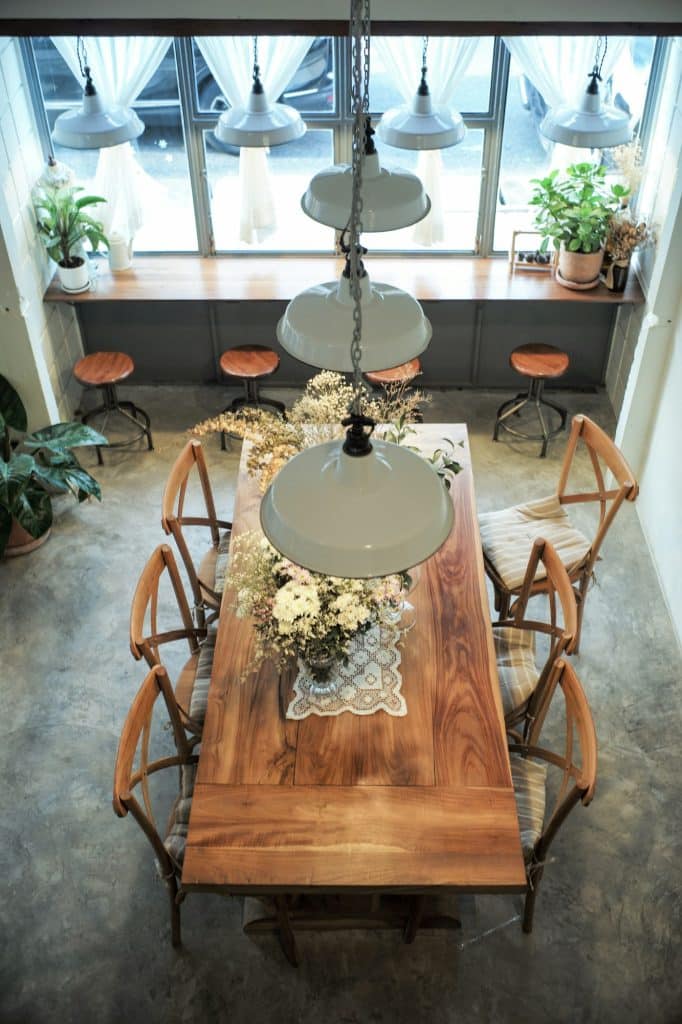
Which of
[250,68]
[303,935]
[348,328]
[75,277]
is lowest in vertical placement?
[303,935]

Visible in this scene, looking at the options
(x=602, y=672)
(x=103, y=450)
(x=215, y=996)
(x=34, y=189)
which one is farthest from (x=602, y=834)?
(x=34, y=189)

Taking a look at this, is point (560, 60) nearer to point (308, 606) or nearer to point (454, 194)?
point (454, 194)

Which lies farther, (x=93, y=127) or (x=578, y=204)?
(x=578, y=204)

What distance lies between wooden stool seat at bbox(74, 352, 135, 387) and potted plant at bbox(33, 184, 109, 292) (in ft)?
1.44

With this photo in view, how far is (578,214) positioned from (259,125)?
1941 mm

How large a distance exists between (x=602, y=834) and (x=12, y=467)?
325cm

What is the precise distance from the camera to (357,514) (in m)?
1.72

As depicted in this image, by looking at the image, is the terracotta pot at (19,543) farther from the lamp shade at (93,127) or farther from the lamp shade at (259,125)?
the lamp shade at (259,125)

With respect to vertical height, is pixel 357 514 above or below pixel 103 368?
above

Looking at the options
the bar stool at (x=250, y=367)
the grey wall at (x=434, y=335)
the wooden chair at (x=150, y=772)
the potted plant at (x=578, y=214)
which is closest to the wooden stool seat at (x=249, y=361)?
the bar stool at (x=250, y=367)

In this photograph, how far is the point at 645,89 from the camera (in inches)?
204

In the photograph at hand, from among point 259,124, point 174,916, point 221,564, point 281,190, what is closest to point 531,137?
point 281,190

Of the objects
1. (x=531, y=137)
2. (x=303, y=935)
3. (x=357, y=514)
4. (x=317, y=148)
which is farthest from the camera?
(x=317, y=148)

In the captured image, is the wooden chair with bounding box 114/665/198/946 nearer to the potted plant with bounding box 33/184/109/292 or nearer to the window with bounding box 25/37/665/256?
the window with bounding box 25/37/665/256
